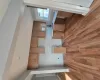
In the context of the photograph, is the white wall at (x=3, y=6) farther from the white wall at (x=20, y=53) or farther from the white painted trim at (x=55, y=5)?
the white wall at (x=20, y=53)

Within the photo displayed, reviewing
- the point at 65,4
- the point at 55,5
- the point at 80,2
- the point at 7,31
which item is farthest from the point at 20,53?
the point at 80,2

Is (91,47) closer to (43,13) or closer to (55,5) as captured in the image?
(55,5)

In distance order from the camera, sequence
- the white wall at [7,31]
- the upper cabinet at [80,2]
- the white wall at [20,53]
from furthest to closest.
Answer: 1. the upper cabinet at [80,2]
2. the white wall at [20,53]
3. the white wall at [7,31]

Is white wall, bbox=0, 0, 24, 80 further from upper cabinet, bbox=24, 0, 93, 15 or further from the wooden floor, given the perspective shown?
the wooden floor

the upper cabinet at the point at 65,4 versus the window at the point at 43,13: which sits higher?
the window at the point at 43,13

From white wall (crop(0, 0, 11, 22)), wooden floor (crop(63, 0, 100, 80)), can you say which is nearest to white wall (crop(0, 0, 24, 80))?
white wall (crop(0, 0, 11, 22))

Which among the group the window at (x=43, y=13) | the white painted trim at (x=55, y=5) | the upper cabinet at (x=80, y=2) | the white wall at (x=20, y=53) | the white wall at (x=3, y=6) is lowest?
the white wall at (x=20, y=53)

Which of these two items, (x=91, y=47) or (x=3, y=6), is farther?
(x=91, y=47)

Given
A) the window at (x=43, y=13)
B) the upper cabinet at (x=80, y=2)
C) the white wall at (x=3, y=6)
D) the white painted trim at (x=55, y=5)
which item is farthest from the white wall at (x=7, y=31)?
the window at (x=43, y=13)

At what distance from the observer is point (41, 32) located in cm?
268

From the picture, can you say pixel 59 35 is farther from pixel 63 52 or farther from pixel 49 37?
pixel 63 52

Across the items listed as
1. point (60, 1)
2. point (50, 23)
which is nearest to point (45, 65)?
point (50, 23)

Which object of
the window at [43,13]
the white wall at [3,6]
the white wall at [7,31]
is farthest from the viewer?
the window at [43,13]

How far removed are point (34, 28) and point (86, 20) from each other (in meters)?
1.69
